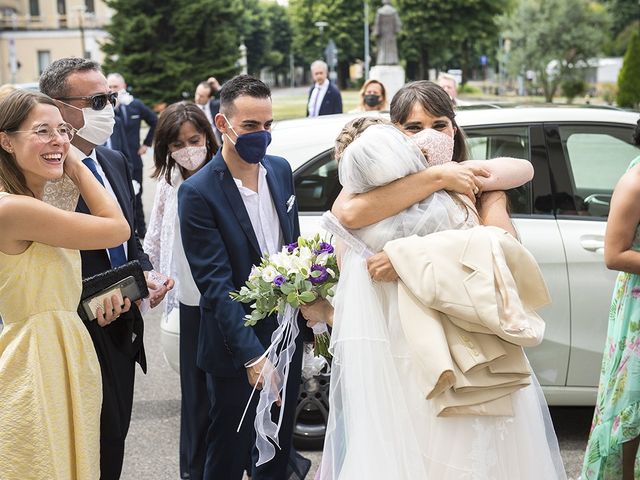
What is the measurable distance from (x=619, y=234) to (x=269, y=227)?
4.84 feet

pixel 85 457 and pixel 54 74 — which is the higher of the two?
pixel 54 74

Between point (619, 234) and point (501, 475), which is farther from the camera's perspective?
point (619, 234)

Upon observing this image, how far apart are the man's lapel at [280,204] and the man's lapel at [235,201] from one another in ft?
0.64

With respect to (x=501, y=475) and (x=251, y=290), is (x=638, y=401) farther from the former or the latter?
(x=251, y=290)

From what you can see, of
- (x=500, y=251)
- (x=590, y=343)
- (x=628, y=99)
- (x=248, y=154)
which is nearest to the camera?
(x=500, y=251)

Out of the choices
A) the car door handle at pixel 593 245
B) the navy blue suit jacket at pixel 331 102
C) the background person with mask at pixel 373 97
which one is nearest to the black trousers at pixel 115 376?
the car door handle at pixel 593 245

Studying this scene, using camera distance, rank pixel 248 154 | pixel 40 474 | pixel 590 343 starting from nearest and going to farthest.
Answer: pixel 40 474, pixel 248 154, pixel 590 343

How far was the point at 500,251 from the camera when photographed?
105 inches

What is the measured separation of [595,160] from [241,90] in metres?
2.45

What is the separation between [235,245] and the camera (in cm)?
346

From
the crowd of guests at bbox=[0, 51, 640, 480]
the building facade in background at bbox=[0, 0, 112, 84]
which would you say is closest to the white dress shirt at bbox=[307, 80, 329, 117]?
the crowd of guests at bbox=[0, 51, 640, 480]

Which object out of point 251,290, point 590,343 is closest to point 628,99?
point 590,343

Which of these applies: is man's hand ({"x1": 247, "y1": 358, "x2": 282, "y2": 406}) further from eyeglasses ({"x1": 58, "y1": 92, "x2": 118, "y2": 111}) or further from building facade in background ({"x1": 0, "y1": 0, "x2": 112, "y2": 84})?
building facade in background ({"x1": 0, "y1": 0, "x2": 112, "y2": 84})

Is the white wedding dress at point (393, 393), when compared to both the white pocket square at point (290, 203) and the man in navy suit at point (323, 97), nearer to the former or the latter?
the white pocket square at point (290, 203)
